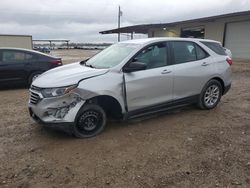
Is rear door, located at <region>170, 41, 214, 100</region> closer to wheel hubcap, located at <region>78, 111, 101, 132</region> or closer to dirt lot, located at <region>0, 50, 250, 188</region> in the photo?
dirt lot, located at <region>0, 50, 250, 188</region>

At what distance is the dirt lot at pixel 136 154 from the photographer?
3352 mm

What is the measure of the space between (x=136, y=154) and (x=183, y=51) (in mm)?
2756

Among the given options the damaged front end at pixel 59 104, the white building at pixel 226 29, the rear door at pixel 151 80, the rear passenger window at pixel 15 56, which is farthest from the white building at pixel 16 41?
the damaged front end at pixel 59 104

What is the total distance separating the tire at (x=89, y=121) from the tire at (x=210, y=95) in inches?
100

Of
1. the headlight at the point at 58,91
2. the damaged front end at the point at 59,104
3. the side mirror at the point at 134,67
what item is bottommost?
the damaged front end at the point at 59,104

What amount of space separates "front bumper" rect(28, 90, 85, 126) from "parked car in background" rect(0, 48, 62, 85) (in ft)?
17.3

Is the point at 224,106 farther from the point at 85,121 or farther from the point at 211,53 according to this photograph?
the point at 85,121

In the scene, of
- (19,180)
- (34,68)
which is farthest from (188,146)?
(34,68)

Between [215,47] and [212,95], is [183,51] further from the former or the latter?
[212,95]

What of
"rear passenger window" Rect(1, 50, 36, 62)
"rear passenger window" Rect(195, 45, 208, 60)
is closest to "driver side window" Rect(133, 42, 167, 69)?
"rear passenger window" Rect(195, 45, 208, 60)

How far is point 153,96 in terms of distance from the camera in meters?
5.20

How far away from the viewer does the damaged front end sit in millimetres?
4320

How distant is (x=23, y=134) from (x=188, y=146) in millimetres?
2909

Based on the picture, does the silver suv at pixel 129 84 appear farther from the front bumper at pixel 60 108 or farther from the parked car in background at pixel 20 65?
the parked car in background at pixel 20 65
